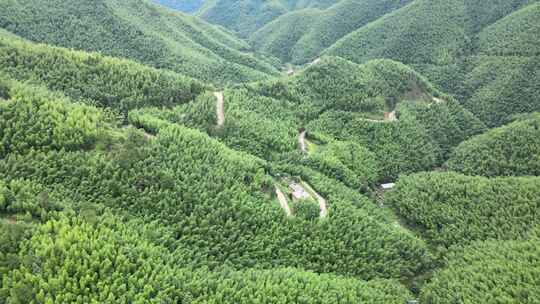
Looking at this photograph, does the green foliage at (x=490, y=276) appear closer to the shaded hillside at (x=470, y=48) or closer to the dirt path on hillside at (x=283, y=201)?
the dirt path on hillside at (x=283, y=201)

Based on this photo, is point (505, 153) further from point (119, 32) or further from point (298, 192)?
point (119, 32)

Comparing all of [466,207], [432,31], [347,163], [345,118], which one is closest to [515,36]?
[432,31]

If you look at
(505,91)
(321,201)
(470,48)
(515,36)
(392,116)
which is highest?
(515,36)

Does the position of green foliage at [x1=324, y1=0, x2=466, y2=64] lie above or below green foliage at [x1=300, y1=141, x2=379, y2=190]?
above

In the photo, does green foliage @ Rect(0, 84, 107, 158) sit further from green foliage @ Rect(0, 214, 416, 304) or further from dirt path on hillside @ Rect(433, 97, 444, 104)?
dirt path on hillside @ Rect(433, 97, 444, 104)

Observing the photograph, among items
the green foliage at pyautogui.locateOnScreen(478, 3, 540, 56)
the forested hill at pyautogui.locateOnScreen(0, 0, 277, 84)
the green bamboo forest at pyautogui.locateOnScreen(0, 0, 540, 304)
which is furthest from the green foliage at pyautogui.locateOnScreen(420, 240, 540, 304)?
the forested hill at pyautogui.locateOnScreen(0, 0, 277, 84)

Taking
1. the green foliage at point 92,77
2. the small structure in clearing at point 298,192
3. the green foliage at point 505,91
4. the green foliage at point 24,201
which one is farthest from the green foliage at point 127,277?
the green foliage at point 505,91
